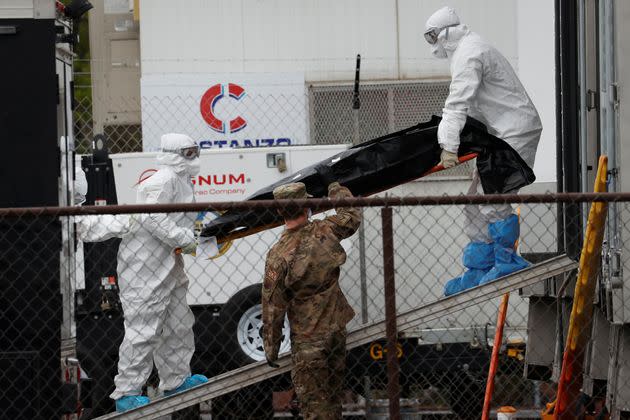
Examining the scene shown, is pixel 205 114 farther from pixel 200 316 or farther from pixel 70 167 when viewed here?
pixel 70 167

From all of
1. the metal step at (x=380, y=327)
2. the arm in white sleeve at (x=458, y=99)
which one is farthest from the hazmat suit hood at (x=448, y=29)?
the metal step at (x=380, y=327)

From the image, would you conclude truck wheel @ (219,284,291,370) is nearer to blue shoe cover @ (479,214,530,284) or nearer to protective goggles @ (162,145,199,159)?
protective goggles @ (162,145,199,159)

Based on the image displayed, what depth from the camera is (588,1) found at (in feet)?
25.2

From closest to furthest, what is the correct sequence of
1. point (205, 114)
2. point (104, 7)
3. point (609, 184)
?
point (609, 184) → point (205, 114) → point (104, 7)

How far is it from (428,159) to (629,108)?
67.2 inches

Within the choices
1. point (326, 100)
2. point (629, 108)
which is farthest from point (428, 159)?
point (326, 100)

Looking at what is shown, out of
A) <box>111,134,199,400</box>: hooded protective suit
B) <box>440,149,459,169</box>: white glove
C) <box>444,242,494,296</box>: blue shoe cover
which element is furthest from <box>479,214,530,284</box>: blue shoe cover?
<box>111,134,199,400</box>: hooded protective suit

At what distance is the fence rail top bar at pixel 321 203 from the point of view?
6125 millimetres

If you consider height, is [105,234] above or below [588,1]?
below

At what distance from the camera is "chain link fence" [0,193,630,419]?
7008mm

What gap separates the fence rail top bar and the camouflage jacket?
1268 mm

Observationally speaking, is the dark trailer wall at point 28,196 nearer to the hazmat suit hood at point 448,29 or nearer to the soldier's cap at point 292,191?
the soldier's cap at point 292,191

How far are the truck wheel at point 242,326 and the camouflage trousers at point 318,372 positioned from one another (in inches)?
121

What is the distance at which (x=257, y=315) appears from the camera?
10.9m
